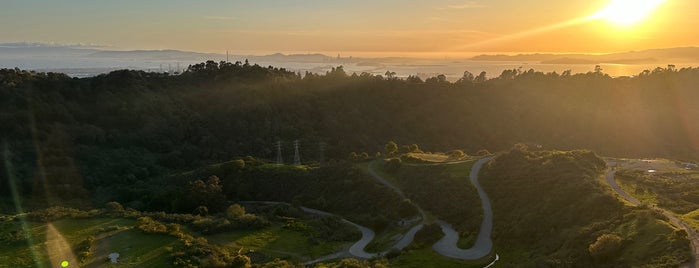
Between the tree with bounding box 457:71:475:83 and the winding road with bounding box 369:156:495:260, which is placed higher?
the tree with bounding box 457:71:475:83

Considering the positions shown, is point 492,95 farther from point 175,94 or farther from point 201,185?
point 201,185

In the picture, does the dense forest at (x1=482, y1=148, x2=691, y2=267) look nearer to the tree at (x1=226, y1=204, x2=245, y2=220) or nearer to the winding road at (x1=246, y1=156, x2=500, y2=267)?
the winding road at (x1=246, y1=156, x2=500, y2=267)

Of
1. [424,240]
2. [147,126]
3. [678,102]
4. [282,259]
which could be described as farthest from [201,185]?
[678,102]

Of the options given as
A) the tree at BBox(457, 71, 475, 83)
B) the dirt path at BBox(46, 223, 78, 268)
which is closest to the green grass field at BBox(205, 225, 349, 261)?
the dirt path at BBox(46, 223, 78, 268)

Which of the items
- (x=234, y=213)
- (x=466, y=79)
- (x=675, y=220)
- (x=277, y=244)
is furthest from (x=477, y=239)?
(x=466, y=79)

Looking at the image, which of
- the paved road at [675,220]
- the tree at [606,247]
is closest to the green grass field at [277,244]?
the tree at [606,247]
